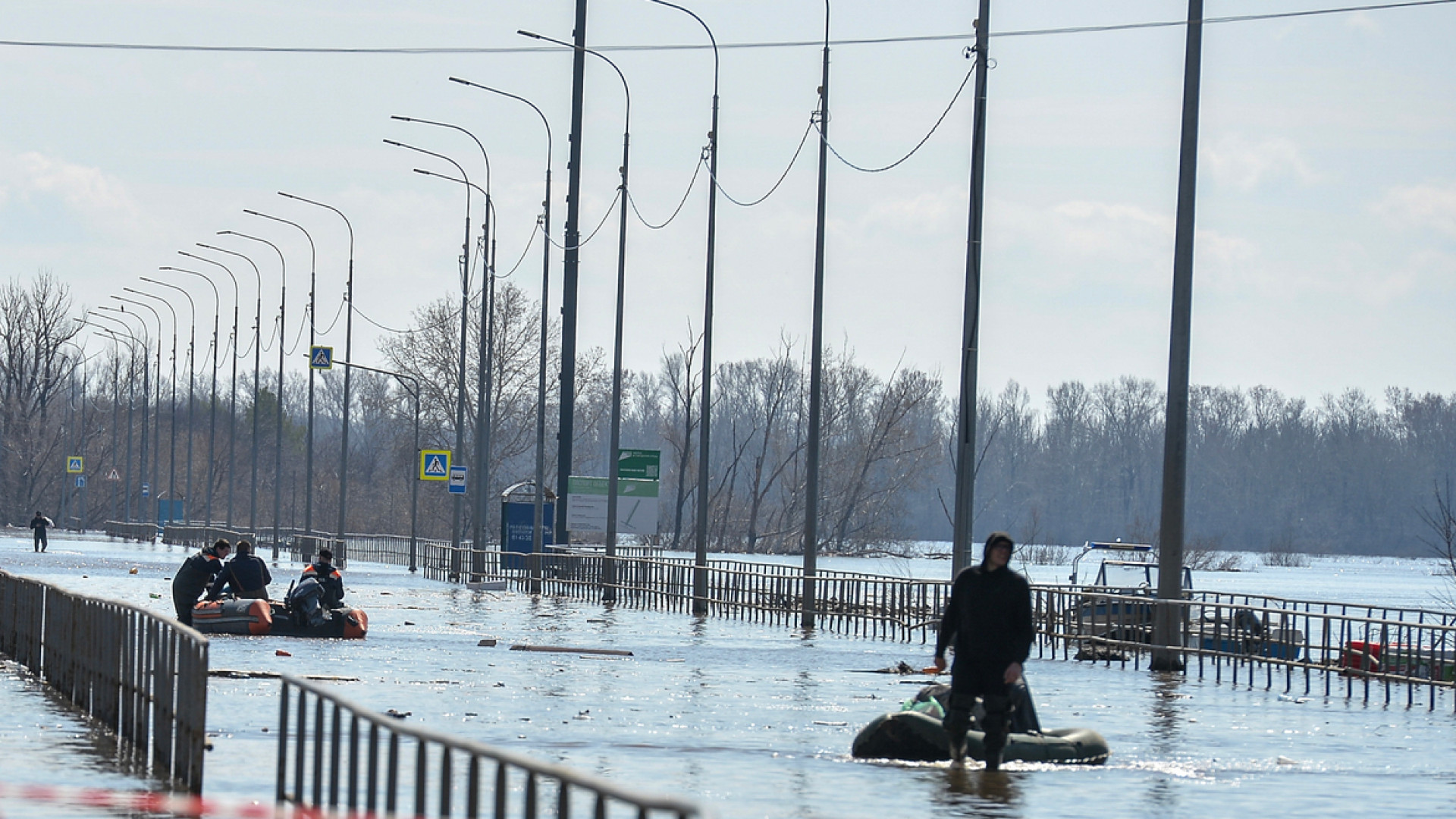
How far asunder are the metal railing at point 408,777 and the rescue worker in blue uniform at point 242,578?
17969mm

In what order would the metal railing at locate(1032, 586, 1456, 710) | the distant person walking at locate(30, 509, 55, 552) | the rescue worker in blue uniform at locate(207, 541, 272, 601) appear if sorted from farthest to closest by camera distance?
the distant person walking at locate(30, 509, 55, 552)
the rescue worker in blue uniform at locate(207, 541, 272, 601)
the metal railing at locate(1032, 586, 1456, 710)

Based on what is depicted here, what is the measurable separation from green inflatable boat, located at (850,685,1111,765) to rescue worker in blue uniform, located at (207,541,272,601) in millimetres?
16432

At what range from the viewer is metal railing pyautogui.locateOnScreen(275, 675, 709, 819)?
6.99 meters

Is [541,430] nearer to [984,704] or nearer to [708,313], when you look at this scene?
[708,313]

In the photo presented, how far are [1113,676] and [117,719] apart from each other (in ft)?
48.1

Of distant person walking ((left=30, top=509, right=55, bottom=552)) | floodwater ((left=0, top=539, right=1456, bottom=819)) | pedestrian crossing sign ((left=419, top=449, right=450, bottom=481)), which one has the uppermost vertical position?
pedestrian crossing sign ((left=419, top=449, right=450, bottom=481))

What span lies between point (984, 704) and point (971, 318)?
13455mm

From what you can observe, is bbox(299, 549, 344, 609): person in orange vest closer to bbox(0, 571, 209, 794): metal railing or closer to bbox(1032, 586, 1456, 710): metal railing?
bbox(0, 571, 209, 794): metal railing

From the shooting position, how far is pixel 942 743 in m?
16.7

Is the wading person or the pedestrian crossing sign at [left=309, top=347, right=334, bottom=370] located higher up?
the pedestrian crossing sign at [left=309, top=347, right=334, bottom=370]

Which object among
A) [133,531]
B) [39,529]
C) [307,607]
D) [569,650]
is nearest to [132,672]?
[569,650]

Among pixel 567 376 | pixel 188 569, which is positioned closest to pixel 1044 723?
pixel 188 569

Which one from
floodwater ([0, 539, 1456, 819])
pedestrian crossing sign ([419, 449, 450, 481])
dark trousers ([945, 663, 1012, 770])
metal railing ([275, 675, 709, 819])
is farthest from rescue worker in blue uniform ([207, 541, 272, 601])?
pedestrian crossing sign ([419, 449, 450, 481])

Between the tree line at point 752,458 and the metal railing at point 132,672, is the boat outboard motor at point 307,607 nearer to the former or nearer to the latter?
the metal railing at point 132,672
